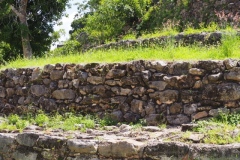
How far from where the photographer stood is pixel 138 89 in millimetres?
6762

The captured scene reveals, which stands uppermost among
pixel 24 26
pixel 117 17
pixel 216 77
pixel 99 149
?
pixel 117 17

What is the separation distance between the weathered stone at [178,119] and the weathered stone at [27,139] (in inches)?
79.9

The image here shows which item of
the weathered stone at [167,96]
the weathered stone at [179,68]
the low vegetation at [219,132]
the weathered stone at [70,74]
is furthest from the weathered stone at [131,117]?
the low vegetation at [219,132]

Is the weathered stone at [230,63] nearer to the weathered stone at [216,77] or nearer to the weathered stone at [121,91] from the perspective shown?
the weathered stone at [216,77]

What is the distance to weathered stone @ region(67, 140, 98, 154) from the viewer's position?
523 centimetres

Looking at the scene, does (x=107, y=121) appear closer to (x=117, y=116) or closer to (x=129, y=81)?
(x=117, y=116)

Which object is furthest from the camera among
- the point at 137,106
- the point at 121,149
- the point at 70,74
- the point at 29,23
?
the point at 29,23

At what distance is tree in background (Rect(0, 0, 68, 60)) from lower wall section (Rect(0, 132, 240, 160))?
32.7 feet

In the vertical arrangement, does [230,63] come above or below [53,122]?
above

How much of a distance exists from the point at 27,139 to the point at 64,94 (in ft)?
6.33

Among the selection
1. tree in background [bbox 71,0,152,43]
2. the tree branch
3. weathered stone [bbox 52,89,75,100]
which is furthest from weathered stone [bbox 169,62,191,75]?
the tree branch

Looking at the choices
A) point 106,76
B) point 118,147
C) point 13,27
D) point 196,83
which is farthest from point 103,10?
point 118,147

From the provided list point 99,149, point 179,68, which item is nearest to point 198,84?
point 179,68

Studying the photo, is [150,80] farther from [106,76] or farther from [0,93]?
[0,93]
